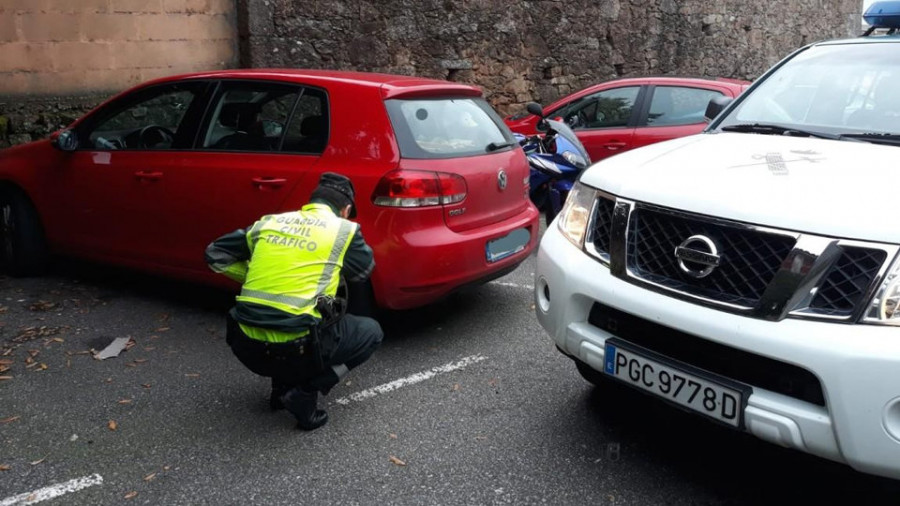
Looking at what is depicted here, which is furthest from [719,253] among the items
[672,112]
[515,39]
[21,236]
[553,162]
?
[515,39]

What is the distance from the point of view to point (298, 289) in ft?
11.1

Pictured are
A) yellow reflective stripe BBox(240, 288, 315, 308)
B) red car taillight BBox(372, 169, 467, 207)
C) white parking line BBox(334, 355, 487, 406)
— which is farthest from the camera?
red car taillight BBox(372, 169, 467, 207)

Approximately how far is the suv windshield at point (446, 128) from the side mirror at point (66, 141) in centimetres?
247

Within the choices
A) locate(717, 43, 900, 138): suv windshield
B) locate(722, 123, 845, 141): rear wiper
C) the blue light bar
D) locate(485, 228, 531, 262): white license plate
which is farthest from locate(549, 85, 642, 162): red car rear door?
locate(722, 123, 845, 141): rear wiper

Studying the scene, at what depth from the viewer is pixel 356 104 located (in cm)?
461

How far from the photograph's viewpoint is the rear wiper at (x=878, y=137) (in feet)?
11.3

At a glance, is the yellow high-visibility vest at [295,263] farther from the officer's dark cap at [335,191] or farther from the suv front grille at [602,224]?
the suv front grille at [602,224]

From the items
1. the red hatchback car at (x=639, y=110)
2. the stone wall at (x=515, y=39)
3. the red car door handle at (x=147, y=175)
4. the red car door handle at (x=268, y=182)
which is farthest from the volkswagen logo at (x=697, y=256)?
the stone wall at (x=515, y=39)

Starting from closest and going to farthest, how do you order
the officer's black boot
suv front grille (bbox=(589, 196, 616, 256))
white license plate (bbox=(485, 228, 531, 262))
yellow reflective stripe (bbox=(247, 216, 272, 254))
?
1. suv front grille (bbox=(589, 196, 616, 256))
2. yellow reflective stripe (bbox=(247, 216, 272, 254))
3. the officer's black boot
4. white license plate (bbox=(485, 228, 531, 262))

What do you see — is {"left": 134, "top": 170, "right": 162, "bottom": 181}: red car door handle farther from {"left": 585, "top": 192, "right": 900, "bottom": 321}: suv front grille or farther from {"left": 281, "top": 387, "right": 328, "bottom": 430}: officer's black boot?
{"left": 585, "top": 192, "right": 900, "bottom": 321}: suv front grille

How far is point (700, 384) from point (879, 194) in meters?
0.86

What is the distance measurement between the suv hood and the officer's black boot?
159 centimetres

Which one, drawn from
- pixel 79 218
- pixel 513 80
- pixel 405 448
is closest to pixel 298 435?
pixel 405 448

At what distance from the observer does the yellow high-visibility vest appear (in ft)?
11.1
